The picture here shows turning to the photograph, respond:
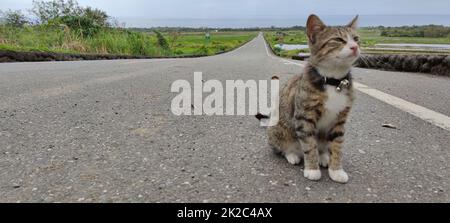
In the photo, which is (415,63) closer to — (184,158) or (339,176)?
(339,176)

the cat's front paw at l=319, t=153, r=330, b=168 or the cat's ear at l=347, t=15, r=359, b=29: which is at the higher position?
the cat's ear at l=347, t=15, r=359, b=29

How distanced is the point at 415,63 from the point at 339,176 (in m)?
8.55

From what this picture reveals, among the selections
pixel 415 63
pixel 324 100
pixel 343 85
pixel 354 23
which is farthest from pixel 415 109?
pixel 415 63

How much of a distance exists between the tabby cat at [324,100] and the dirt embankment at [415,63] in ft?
17.8

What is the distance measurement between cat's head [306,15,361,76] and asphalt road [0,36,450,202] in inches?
29.7

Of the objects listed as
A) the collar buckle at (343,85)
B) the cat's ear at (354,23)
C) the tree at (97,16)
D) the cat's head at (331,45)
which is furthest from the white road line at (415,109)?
the tree at (97,16)

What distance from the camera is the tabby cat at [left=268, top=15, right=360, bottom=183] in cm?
217

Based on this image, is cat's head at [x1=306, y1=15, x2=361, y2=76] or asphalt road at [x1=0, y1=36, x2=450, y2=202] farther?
cat's head at [x1=306, y1=15, x2=361, y2=76]

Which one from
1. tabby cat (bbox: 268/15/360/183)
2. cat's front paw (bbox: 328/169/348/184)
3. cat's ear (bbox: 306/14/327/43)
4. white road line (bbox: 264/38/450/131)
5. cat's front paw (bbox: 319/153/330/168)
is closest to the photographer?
cat's front paw (bbox: 328/169/348/184)

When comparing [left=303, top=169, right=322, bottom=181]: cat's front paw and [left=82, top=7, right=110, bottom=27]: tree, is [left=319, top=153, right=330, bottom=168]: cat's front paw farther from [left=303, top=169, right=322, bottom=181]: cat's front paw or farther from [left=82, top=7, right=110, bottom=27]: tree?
[left=82, top=7, right=110, bottom=27]: tree

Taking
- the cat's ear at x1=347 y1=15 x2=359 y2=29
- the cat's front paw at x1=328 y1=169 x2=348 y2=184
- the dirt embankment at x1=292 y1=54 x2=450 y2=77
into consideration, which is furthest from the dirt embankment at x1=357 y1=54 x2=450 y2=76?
the cat's front paw at x1=328 y1=169 x2=348 y2=184
